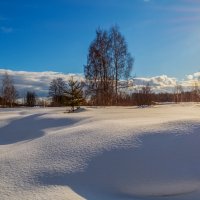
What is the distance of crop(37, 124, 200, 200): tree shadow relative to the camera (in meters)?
3.18

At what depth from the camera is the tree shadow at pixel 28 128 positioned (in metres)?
5.75

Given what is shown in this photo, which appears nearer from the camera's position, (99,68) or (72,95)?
(72,95)

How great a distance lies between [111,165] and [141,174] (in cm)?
33

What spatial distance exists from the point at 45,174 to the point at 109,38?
17.6m

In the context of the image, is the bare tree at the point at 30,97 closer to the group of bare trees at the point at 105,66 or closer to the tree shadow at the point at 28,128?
the group of bare trees at the point at 105,66

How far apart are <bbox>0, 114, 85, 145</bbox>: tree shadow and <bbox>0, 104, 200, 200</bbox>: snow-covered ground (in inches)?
51.1

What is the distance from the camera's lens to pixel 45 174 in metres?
Answer: 3.44

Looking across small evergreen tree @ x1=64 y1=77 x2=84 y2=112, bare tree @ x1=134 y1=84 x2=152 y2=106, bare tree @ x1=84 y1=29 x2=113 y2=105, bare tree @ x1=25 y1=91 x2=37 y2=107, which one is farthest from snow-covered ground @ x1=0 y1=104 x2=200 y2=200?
bare tree @ x1=25 y1=91 x2=37 y2=107

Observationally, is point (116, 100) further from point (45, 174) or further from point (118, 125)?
point (45, 174)

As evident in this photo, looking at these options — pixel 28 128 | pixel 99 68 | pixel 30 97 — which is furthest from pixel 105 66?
pixel 30 97

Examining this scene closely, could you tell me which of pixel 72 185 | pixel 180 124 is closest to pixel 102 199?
pixel 72 185

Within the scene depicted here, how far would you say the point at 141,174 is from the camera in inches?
132

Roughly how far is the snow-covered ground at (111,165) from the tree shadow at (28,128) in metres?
1.30

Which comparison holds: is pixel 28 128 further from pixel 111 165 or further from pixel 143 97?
pixel 143 97
